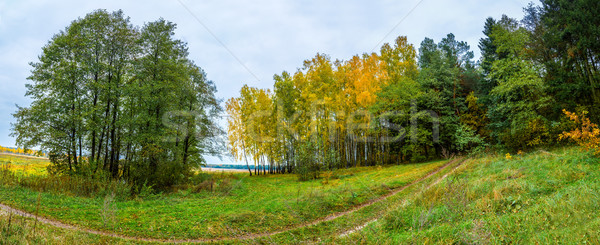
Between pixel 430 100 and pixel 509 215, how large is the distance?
70.6 ft

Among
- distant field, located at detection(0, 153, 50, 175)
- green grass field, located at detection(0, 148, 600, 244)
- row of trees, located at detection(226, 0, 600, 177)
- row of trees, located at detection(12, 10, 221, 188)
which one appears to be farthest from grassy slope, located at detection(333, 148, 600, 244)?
distant field, located at detection(0, 153, 50, 175)

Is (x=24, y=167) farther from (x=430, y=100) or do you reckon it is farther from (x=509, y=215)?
(x=430, y=100)

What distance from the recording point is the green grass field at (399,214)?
165 inches

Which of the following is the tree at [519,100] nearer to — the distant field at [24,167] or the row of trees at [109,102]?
the row of trees at [109,102]

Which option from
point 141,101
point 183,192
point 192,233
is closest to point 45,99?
point 141,101

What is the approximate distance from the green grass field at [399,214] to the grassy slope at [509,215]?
2 cm

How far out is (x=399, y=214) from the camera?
6281 mm

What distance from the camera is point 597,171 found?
7582mm

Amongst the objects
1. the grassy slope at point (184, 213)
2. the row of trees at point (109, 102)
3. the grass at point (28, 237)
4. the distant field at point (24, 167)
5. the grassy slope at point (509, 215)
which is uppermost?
the row of trees at point (109, 102)

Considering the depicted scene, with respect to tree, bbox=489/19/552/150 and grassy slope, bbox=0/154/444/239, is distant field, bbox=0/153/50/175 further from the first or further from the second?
tree, bbox=489/19/552/150

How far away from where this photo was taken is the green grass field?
13.7 ft

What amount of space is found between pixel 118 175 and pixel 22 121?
18.5ft

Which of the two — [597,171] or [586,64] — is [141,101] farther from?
[586,64]

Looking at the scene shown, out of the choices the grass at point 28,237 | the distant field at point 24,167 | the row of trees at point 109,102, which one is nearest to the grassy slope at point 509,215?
the grass at point 28,237
